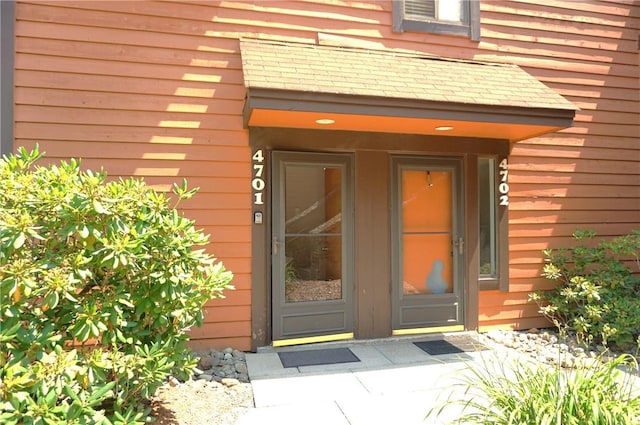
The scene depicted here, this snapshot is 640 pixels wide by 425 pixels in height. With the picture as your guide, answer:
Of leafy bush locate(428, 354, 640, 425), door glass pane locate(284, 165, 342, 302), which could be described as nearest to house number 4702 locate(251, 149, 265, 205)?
door glass pane locate(284, 165, 342, 302)

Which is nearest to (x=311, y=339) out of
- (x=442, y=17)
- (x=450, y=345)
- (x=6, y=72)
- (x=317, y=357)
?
(x=317, y=357)

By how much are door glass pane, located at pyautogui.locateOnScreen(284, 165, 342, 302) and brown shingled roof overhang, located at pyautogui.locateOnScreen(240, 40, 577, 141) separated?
55 cm

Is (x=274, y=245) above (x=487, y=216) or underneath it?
underneath

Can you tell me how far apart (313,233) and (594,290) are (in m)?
3.05

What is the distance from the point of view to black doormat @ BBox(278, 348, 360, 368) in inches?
141

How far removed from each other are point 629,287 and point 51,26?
6.52 metres

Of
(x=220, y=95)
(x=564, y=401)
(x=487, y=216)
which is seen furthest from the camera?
(x=487, y=216)

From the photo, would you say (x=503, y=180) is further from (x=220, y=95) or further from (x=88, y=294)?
(x=88, y=294)

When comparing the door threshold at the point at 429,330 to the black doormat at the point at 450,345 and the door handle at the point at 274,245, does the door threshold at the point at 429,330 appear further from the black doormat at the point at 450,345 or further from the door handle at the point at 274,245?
the door handle at the point at 274,245

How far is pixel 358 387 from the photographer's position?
3086mm

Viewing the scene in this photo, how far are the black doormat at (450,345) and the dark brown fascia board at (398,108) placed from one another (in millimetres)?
2235

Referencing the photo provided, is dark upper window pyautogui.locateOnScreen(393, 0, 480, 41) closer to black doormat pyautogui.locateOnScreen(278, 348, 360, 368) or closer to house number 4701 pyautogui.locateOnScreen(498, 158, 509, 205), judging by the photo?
house number 4701 pyautogui.locateOnScreen(498, 158, 509, 205)

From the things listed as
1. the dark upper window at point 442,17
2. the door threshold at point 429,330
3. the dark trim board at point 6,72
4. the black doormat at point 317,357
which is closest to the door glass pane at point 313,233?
the black doormat at point 317,357

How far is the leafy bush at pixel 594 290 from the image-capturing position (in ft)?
13.2
